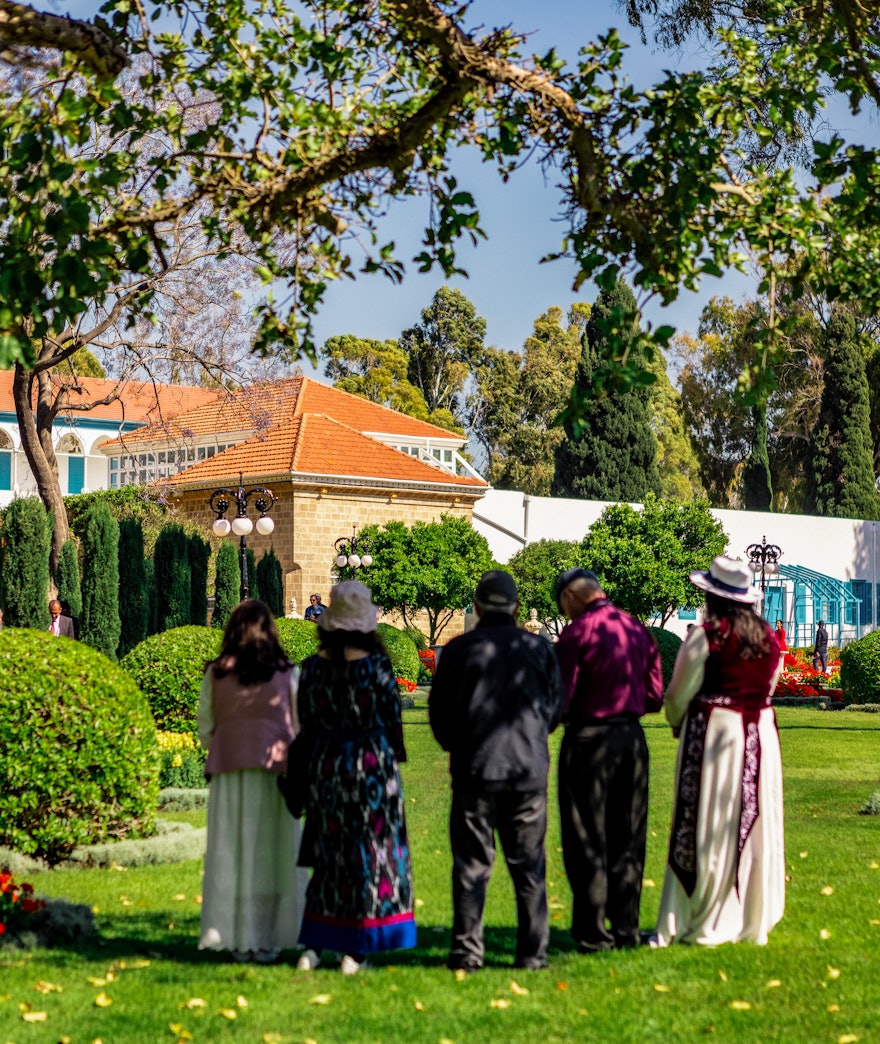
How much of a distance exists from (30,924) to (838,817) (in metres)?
7.22

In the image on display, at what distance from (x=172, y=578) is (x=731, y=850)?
21492 mm

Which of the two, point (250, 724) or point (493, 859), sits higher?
point (250, 724)

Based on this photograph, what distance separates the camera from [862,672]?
26.2 m

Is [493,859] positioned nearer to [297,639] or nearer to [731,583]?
[731,583]

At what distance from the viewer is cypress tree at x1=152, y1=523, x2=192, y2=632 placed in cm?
2702

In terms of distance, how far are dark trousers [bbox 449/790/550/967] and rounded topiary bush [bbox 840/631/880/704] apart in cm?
2117

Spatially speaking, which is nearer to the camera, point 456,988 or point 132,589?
point 456,988

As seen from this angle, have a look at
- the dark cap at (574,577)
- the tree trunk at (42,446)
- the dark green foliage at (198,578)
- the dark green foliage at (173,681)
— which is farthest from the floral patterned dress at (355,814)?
the dark green foliage at (198,578)

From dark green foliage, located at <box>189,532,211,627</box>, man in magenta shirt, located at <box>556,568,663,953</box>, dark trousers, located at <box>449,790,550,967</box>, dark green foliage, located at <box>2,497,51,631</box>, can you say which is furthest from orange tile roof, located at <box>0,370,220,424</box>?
dark trousers, located at <box>449,790,550,967</box>

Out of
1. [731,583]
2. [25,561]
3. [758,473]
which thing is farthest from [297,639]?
[758,473]

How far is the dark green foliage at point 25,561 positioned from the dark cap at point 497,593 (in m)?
17.6

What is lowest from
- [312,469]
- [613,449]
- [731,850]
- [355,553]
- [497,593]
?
[731,850]

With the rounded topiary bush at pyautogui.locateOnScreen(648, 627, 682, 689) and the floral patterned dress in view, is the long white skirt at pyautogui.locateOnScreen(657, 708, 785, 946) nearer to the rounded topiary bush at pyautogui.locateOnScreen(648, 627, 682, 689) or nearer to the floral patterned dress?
the floral patterned dress

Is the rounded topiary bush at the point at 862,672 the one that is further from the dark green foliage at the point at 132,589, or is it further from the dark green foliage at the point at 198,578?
the dark green foliage at the point at 132,589
